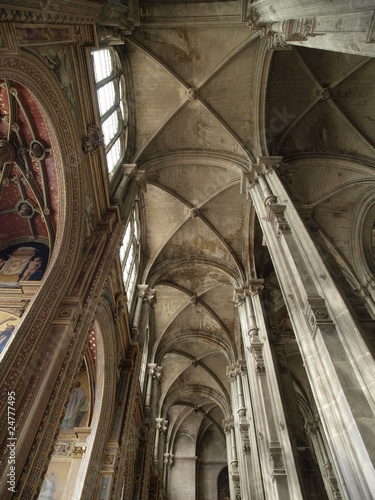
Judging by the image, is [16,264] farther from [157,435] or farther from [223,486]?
[223,486]

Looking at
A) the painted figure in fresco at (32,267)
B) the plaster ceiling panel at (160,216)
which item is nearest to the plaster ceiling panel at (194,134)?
the plaster ceiling panel at (160,216)

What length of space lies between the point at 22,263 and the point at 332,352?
618 cm

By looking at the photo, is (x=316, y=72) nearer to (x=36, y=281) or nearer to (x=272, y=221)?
(x=272, y=221)

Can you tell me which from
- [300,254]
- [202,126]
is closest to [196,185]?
[202,126]

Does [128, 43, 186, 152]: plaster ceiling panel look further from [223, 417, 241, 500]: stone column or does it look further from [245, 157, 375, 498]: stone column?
[223, 417, 241, 500]: stone column

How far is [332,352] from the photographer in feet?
15.6

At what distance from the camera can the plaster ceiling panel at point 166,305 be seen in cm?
1789

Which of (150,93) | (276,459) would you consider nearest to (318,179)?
(150,93)

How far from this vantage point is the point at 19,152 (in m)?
6.72

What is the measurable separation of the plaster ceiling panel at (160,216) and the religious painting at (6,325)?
29.0 ft

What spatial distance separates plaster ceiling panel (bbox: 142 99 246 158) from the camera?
40.7ft

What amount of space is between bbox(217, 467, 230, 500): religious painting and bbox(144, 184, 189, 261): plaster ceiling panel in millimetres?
16202

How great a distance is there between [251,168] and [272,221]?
11.1 feet

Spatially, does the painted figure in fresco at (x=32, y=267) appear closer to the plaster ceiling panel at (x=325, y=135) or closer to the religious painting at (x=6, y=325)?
the religious painting at (x=6, y=325)
